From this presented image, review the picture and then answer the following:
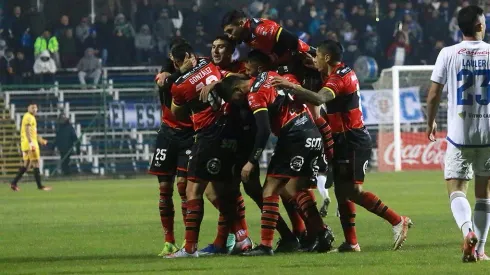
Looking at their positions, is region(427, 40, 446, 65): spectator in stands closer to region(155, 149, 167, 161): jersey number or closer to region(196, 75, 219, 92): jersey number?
region(155, 149, 167, 161): jersey number

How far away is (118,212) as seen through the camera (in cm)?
2192

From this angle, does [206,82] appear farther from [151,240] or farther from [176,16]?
[176,16]

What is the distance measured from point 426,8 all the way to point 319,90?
32.0 m

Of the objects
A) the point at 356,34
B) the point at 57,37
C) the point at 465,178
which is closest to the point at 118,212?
the point at 465,178

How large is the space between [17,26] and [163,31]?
4842 mm

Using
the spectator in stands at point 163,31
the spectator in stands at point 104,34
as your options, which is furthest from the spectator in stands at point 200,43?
the spectator in stands at point 104,34

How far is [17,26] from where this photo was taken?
40.8 meters

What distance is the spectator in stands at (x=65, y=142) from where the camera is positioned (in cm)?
3938

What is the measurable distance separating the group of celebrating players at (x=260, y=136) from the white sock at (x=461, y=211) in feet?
6.30

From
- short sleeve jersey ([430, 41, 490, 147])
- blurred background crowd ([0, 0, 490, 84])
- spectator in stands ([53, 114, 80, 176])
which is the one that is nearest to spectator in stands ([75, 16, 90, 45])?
blurred background crowd ([0, 0, 490, 84])

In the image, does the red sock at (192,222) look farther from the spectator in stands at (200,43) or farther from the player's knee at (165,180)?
the spectator in stands at (200,43)

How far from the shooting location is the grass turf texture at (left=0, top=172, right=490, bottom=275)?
11617 millimetres

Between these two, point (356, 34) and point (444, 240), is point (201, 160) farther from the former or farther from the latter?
point (356, 34)

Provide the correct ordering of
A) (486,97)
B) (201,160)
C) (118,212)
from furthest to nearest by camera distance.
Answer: (118,212) < (201,160) < (486,97)
